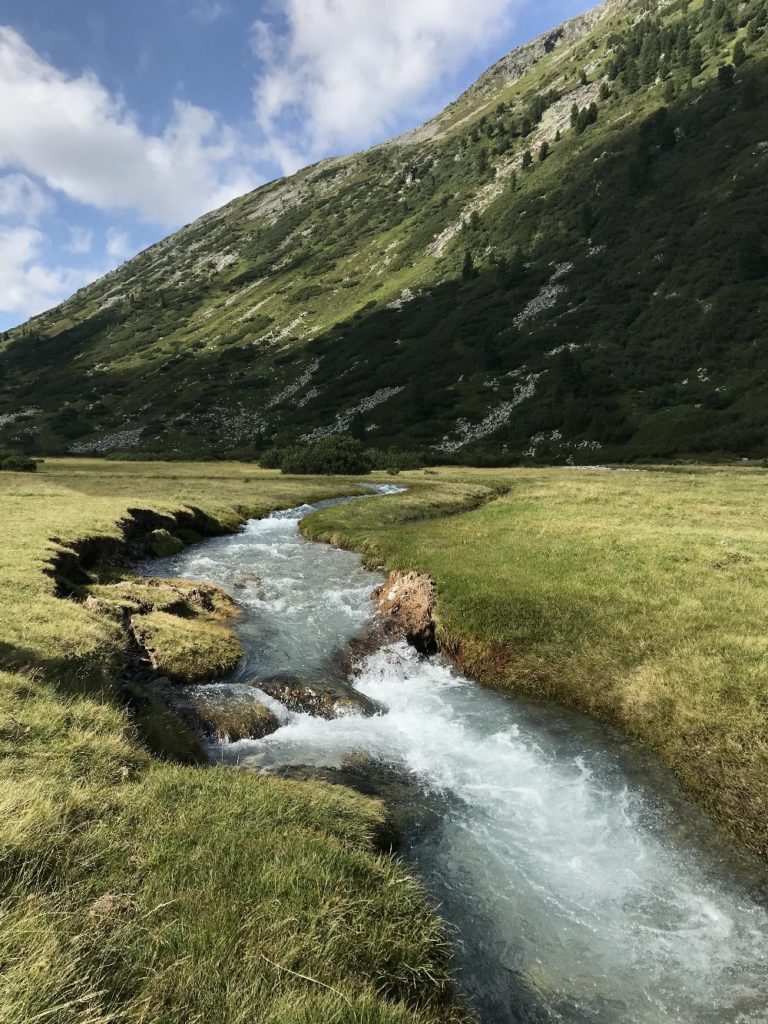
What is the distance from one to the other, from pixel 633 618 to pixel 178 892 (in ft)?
51.0

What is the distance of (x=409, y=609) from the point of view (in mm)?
21453

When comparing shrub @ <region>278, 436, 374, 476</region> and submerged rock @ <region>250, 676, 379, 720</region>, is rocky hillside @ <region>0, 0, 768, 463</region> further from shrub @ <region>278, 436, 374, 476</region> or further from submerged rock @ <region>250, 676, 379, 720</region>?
submerged rock @ <region>250, 676, 379, 720</region>

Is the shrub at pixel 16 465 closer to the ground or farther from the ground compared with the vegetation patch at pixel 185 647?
farther from the ground

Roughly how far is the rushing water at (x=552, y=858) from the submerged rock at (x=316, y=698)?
39cm

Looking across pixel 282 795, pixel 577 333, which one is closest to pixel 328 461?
pixel 577 333

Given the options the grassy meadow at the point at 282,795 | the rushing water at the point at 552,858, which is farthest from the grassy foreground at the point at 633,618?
the rushing water at the point at 552,858

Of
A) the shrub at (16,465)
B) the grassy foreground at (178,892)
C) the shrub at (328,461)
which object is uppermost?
the shrub at (16,465)

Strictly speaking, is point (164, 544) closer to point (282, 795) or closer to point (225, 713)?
point (225, 713)

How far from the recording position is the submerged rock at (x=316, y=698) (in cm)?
1516

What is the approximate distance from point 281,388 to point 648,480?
131683mm

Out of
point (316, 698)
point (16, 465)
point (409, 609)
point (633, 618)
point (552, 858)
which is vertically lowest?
point (552, 858)

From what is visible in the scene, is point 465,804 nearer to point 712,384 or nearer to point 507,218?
point 712,384

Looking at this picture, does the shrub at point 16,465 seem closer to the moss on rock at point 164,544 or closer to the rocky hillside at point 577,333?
the rocky hillside at point 577,333

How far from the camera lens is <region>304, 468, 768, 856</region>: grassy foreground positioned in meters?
12.2
